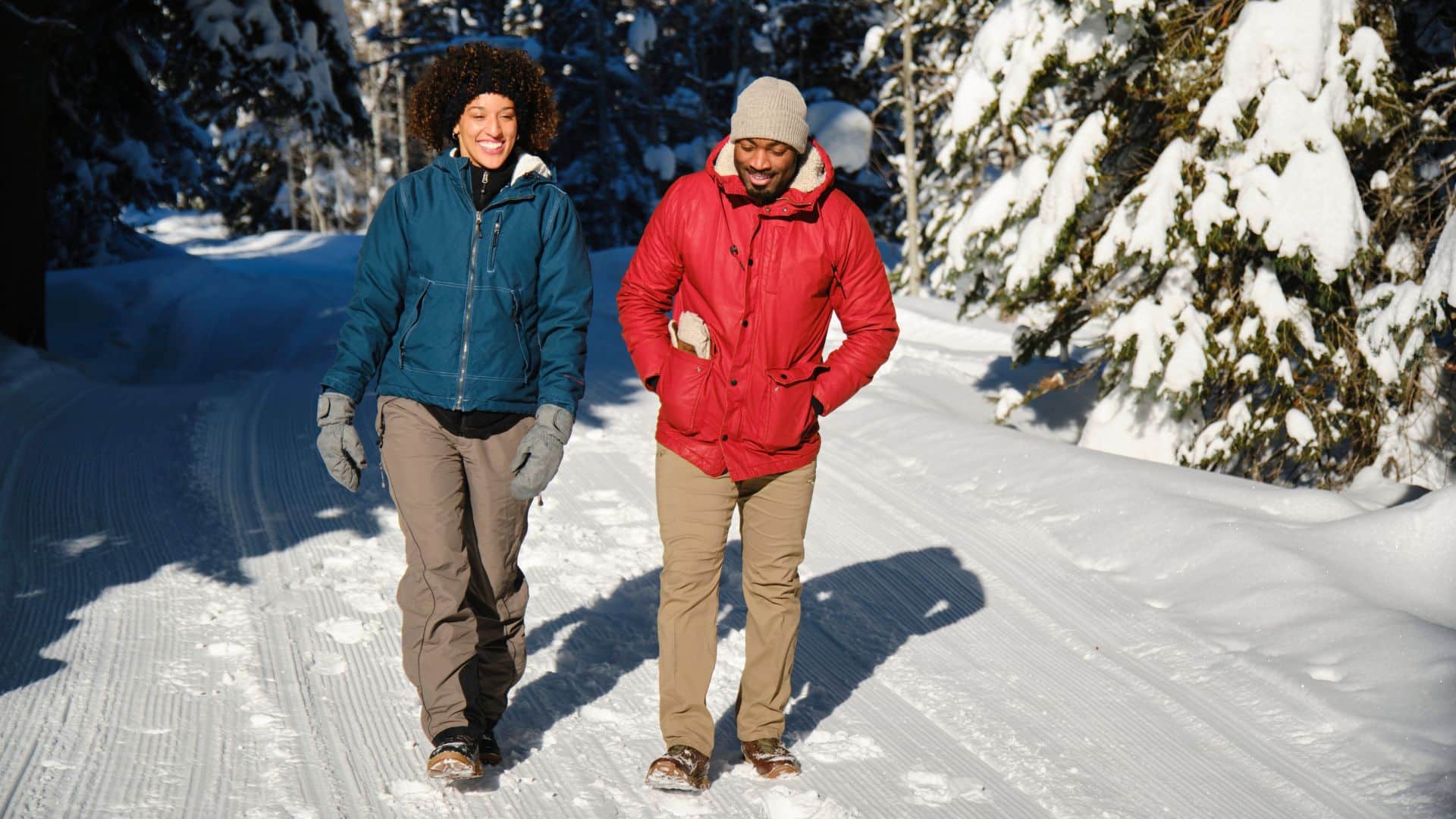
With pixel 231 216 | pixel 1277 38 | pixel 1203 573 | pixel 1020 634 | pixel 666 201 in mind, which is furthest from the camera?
pixel 231 216

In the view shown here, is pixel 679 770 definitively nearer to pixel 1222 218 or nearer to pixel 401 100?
pixel 1222 218

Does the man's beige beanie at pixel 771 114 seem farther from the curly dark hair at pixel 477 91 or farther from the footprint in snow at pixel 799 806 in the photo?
the footprint in snow at pixel 799 806

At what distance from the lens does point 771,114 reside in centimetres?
348

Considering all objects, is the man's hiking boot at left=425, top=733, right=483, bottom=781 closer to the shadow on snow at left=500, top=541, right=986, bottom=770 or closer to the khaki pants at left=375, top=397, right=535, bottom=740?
the khaki pants at left=375, top=397, right=535, bottom=740

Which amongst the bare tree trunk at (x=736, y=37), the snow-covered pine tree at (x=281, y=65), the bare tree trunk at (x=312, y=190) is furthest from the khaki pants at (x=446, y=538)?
the bare tree trunk at (x=312, y=190)

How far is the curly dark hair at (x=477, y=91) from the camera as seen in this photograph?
3.66 metres

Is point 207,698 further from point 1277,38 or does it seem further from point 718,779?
point 1277,38

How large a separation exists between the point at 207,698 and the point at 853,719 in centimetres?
231

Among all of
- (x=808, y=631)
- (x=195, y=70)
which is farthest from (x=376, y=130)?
(x=808, y=631)

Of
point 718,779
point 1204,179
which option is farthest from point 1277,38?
point 718,779

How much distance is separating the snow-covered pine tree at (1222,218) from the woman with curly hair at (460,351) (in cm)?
520

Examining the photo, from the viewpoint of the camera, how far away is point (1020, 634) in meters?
5.36

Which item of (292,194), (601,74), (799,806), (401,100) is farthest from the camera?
(292,194)

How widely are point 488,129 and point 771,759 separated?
7.04 feet
